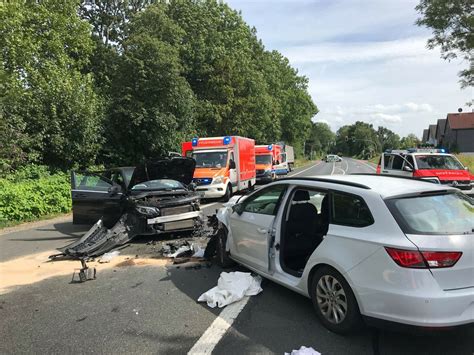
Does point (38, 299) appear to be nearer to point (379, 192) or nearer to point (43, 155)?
point (379, 192)

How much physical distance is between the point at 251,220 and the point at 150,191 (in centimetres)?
372

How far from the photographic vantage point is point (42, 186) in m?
13.6

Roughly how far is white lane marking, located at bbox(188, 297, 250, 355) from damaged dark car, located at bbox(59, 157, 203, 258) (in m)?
3.43

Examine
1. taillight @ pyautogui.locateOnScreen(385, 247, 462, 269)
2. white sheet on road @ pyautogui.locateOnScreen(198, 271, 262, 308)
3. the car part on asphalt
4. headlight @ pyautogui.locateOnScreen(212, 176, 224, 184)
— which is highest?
taillight @ pyautogui.locateOnScreen(385, 247, 462, 269)

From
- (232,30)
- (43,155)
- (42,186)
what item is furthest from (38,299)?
(232,30)

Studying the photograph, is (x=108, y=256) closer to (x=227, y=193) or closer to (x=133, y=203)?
(x=133, y=203)

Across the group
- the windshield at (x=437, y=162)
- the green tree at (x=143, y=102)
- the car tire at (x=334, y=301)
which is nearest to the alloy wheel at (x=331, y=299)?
the car tire at (x=334, y=301)

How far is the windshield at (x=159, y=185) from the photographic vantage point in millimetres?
8664

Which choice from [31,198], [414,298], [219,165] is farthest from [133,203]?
[219,165]

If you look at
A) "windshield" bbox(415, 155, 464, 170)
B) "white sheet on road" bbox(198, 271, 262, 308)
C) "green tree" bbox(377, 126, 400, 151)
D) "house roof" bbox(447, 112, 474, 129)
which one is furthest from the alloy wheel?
"green tree" bbox(377, 126, 400, 151)

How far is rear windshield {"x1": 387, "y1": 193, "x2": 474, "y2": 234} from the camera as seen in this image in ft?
11.3

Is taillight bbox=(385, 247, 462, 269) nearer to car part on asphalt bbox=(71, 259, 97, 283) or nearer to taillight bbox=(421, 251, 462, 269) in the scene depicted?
taillight bbox=(421, 251, 462, 269)

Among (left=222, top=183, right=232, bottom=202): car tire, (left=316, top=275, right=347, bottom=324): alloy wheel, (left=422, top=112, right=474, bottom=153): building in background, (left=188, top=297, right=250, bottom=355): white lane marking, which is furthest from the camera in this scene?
(left=422, top=112, right=474, bottom=153): building in background

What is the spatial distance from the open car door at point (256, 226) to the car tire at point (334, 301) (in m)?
0.95
